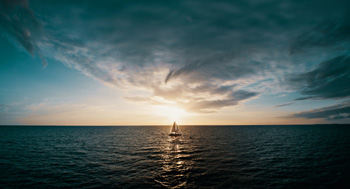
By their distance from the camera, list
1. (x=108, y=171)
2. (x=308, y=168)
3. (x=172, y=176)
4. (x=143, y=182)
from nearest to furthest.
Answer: (x=143, y=182), (x=172, y=176), (x=108, y=171), (x=308, y=168)

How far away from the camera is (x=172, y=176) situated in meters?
25.0

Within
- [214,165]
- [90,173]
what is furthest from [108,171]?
[214,165]

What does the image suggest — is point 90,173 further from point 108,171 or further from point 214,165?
point 214,165

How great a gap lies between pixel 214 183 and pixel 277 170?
47.3ft

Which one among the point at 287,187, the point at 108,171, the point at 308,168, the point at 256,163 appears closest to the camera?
the point at 287,187

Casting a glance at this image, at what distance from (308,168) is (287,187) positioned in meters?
13.0

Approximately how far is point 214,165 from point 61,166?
3047cm

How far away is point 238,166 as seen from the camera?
29.7 m

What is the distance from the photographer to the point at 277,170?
27688 millimetres

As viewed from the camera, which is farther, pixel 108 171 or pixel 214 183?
pixel 108 171

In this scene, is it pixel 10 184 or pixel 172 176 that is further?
pixel 172 176

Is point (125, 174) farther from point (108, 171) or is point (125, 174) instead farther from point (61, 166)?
point (61, 166)

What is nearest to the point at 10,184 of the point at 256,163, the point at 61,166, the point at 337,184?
the point at 61,166

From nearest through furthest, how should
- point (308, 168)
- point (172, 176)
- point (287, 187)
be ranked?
point (287, 187), point (172, 176), point (308, 168)
